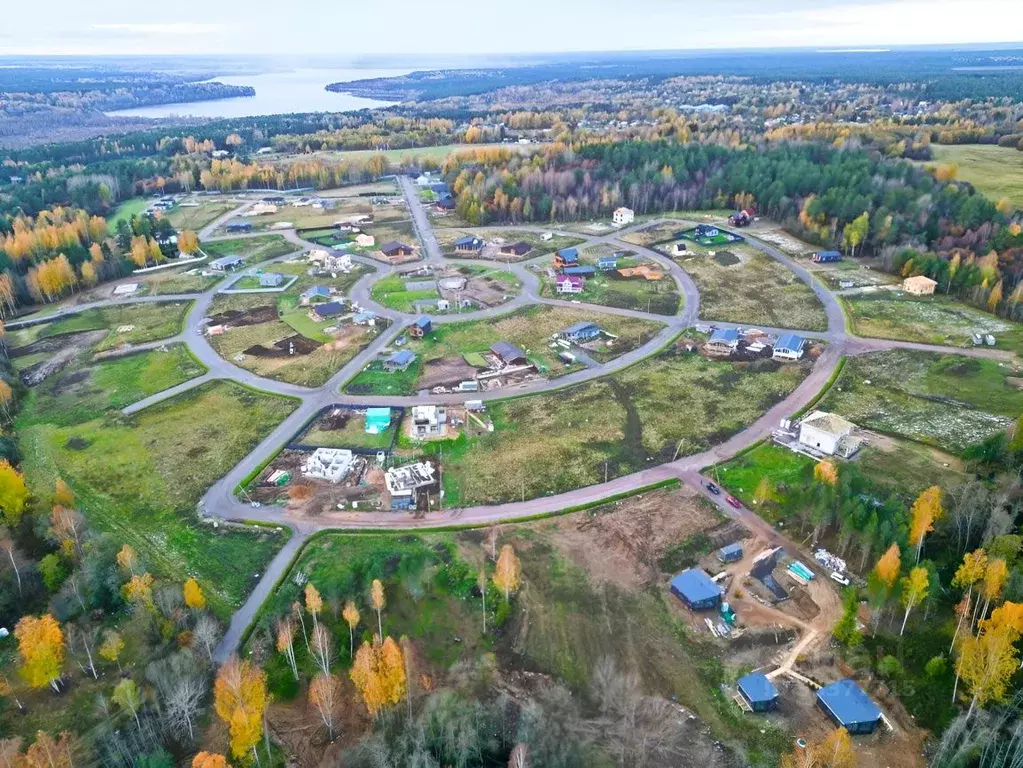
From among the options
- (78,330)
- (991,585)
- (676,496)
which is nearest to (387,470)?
(676,496)

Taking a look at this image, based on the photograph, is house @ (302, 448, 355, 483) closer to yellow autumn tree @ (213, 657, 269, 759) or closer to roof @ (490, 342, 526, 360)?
yellow autumn tree @ (213, 657, 269, 759)

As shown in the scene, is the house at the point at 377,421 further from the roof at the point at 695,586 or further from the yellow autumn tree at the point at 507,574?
the roof at the point at 695,586

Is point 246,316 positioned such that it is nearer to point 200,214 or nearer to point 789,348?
point 200,214

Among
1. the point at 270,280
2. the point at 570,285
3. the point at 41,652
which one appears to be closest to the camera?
the point at 41,652

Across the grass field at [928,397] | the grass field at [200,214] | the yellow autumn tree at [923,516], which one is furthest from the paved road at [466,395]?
the grass field at [200,214]

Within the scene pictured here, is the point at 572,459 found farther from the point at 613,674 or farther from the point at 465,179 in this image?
the point at 465,179

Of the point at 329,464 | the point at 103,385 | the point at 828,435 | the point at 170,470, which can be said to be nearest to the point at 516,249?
the point at 103,385
